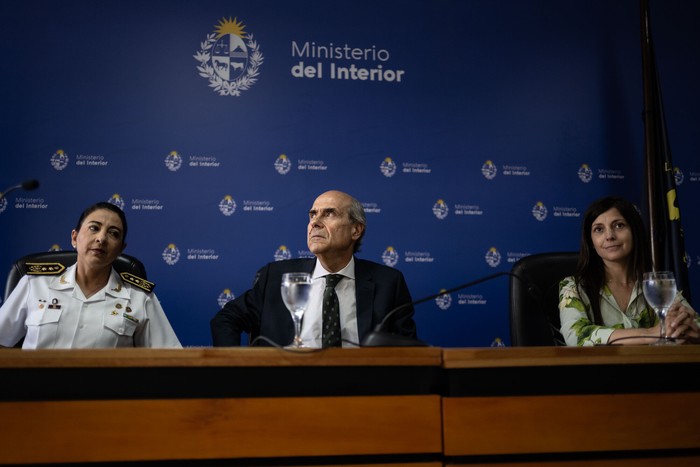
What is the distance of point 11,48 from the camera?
3.18m

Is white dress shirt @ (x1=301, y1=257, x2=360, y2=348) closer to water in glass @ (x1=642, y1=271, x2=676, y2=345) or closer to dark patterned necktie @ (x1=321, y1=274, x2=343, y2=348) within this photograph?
dark patterned necktie @ (x1=321, y1=274, x2=343, y2=348)

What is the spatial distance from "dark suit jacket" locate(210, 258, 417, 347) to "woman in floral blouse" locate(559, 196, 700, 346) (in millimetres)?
602

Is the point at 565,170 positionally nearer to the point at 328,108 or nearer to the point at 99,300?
the point at 328,108

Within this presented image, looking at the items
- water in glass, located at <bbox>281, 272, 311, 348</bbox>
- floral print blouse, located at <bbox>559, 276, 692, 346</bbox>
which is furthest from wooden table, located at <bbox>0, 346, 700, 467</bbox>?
floral print blouse, located at <bbox>559, 276, 692, 346</bbox>

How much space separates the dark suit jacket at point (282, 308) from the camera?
221 cm

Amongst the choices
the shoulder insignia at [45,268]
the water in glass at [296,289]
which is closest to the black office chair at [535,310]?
the water in glass at [296,289]

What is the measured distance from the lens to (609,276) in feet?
7.04

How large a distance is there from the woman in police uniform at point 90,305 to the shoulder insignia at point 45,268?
0.02m

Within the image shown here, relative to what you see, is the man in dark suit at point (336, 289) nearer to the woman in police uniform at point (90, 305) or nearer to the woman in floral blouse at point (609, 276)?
the woman in police uniform at point (90, 305)

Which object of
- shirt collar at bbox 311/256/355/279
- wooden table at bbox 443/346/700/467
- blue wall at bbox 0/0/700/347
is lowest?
wooden table at bbox 443/346/700/467

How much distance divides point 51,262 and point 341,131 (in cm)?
176

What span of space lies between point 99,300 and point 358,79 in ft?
6.63

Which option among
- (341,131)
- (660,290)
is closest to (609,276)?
(660,290)

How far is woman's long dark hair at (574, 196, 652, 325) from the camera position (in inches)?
81.8
